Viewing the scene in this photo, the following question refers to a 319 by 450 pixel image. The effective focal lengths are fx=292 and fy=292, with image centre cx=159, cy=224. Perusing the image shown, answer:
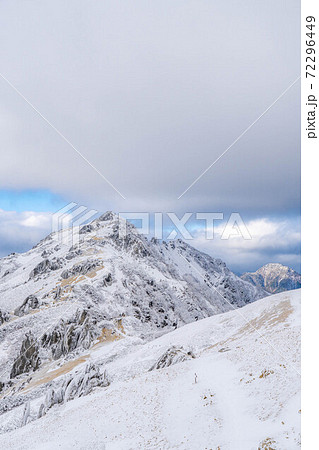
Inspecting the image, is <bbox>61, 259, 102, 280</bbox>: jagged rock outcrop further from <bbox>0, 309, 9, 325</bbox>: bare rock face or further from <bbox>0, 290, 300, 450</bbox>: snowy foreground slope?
<bbox>0, 290, 300, 450</bbox>: snowy foreground slope

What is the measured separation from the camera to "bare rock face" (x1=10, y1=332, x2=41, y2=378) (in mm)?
62500

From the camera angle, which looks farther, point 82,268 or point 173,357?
point 82,268

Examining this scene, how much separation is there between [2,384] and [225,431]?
59.4 metres

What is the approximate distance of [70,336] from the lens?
67375 mm

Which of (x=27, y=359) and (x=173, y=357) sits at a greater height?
(x=173, y=357)

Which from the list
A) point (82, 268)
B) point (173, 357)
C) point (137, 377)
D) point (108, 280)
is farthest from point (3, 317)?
point (173, 357)

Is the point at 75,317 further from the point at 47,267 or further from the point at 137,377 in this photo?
the point at 47,267

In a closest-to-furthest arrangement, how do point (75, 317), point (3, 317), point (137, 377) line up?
point (137, 377) < point (75, 317) < point (3, 317)

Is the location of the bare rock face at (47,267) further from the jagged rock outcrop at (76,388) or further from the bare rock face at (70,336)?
the jagged rock outcrop at (76,388)

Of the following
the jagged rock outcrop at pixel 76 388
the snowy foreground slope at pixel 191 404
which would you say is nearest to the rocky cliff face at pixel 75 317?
the jagged rock outcrop at pixel 76 388

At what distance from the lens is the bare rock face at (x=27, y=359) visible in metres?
62.5

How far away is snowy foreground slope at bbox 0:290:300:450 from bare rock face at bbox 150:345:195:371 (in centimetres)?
12

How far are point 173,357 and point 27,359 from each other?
147 feet
